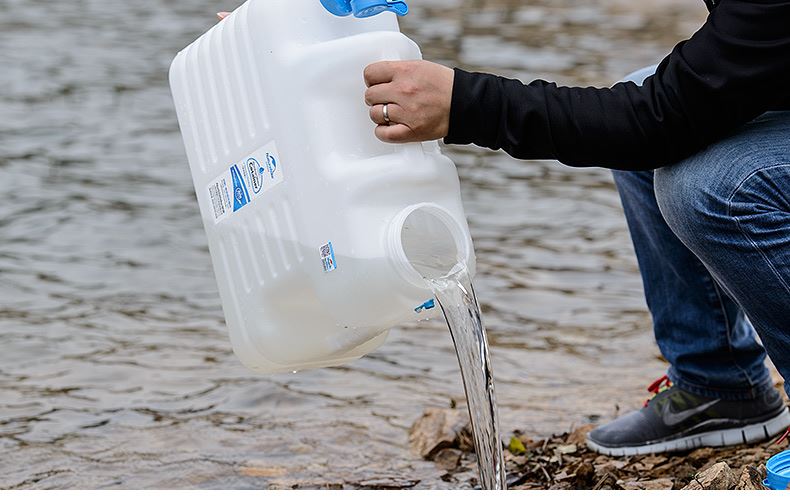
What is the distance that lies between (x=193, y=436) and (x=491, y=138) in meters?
1.34

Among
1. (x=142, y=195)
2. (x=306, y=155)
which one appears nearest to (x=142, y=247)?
(x=142, y=195)

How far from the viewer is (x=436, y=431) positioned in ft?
9.73

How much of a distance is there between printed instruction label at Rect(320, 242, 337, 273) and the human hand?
0.68 feet

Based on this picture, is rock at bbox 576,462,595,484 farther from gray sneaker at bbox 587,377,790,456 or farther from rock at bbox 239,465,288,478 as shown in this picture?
rock at bbox 239,465,288,478

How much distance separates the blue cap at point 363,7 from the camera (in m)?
2.08

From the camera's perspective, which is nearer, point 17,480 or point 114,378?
point 17,480

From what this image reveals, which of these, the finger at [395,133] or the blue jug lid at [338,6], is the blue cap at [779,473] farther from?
the blue jug lid at [338,6]

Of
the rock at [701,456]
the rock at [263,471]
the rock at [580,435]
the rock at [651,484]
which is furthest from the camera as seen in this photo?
the rock at [580,435]

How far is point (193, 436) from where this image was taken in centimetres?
309

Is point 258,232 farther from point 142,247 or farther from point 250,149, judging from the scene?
point 142,247

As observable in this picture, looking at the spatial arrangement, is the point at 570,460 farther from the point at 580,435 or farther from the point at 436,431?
the point at 436,431

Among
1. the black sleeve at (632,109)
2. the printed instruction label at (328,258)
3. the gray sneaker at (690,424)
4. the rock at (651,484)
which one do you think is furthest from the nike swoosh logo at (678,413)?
the printed instruction label at (328,258)

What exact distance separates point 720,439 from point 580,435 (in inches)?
14.1

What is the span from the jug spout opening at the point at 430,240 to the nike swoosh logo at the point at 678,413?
84 cm
